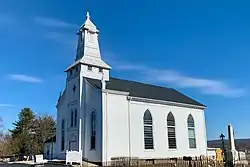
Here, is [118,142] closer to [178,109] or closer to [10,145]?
[178,109]

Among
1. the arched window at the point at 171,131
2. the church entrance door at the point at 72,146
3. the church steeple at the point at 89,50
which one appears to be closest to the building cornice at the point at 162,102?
the arched window at the point at 171,131

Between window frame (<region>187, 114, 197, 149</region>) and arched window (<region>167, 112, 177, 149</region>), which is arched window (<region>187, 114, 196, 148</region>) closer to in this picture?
window frame (<region>187, 114, 197, 149</region>)

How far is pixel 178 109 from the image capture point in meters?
38.7

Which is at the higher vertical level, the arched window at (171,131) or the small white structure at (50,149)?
the arched window at (171,131)

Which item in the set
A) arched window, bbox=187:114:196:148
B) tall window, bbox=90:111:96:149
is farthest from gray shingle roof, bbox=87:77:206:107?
tall window, bbox=90:111:96:149

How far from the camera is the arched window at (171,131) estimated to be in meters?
36.5

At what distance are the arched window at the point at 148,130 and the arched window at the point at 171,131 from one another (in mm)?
3334

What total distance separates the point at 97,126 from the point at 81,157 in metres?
3.82

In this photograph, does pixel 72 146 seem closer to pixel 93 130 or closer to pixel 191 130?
pixel 93 130

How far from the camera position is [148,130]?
34.3m

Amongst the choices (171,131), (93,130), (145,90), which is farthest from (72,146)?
(171,131)

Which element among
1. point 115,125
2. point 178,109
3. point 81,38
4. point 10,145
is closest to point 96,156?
point 115,125

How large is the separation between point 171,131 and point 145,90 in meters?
6.82

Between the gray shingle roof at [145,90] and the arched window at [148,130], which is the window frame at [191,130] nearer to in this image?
the gray shingle roof at [145,90]
